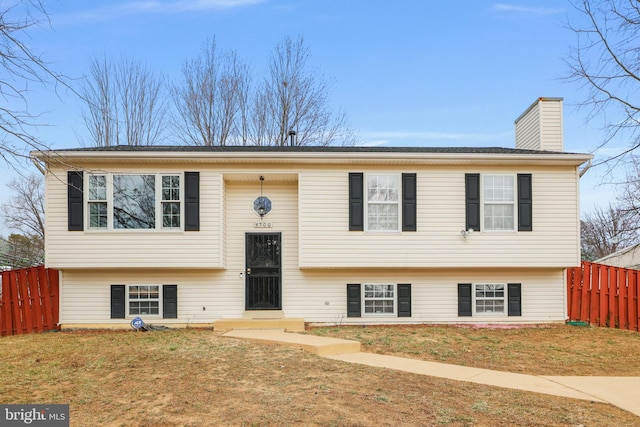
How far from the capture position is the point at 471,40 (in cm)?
1428

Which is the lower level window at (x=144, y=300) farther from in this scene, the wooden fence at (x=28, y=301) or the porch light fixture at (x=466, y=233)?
the porch light fixture at (x=466, y=233)

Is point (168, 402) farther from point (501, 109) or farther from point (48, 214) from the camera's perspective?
point (501, 109)

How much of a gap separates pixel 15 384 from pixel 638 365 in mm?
9518

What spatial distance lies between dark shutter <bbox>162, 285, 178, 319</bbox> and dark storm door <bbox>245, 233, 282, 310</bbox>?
1.60 metres

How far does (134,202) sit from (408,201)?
6.18 m

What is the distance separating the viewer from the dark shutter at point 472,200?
1168cm

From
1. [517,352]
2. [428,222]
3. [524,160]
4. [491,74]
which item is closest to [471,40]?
[491,74]

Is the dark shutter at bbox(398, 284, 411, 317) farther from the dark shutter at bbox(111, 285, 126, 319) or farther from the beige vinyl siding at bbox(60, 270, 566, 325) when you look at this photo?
the dark shutter at bbox(111, 285, 126, 319)

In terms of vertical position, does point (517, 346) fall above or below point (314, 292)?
below

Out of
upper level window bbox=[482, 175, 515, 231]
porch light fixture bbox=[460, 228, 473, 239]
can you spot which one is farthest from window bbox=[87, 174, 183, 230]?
upper level window bbox=[482, 175, 515, 231]

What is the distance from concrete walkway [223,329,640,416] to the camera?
21.0 feet

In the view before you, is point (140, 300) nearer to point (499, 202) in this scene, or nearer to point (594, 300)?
point (499, 202)

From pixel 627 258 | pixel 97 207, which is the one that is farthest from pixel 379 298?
pixel 627 258

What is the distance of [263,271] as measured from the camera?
11.9 metres
